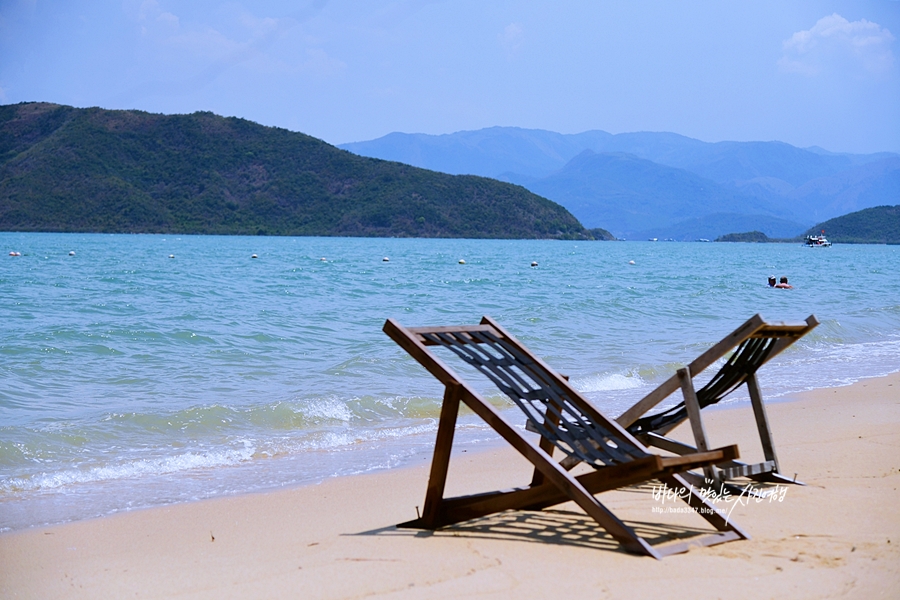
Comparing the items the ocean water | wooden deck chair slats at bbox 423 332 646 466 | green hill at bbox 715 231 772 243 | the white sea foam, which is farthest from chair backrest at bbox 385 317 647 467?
green hill at bbox 715 231 772 243

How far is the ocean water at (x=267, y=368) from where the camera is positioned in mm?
6027

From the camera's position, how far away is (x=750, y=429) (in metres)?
7.16

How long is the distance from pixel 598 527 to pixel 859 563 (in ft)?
3.61

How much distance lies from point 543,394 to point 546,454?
1.48 feet

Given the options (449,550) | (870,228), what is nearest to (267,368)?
(449,550)

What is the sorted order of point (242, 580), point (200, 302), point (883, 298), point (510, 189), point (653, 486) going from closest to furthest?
point (242, 580)
point (653, 486)
point (200, 302)
point (883, 298)
point (510, 189)

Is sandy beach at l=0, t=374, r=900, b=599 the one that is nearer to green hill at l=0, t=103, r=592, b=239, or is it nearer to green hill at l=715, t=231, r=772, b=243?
green hill at l=0, t=103, r=592, b=239

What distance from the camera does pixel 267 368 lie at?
10414mm

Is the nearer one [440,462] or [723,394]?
[440,462]

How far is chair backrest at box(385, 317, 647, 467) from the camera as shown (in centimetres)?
391

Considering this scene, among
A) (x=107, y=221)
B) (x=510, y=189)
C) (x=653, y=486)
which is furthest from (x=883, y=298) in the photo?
(x=510, y=189)

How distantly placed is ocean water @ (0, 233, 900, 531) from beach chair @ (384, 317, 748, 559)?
1.80 metres

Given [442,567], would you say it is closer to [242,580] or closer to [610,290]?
[242,580]

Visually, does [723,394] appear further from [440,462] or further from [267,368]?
[267,368]
